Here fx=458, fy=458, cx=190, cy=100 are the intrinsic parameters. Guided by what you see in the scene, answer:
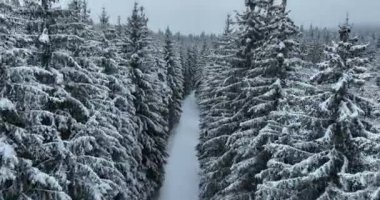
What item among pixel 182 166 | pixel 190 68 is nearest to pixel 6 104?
pixel 182 166

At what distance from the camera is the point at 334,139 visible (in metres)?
Result: 14.2

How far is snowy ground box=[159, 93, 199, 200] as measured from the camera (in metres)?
40.7

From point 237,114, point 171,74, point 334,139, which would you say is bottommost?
point 171,74

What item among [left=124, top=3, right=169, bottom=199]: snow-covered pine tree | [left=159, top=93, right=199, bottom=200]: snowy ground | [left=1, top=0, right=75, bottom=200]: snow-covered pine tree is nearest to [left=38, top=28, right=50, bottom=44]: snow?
[left=1, top=0, right=75, bottom=200]: snow-covered pine tree

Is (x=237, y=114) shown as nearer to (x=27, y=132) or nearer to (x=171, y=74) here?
(x=27, y=132)

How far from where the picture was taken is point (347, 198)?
512 inches

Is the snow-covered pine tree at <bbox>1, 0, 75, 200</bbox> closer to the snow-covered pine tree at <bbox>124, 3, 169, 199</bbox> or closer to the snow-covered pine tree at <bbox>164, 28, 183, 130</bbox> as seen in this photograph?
the snow-covered pine tree at <bbox>124, 3, 169, 199</bbox>

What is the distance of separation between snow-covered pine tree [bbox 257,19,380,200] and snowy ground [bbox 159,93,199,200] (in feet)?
84.0

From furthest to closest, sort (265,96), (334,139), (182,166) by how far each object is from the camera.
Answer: (182,166) → (265,96) → (334,139)

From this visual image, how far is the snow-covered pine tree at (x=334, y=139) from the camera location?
44.4ft

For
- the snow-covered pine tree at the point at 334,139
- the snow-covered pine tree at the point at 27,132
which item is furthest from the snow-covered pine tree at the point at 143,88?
the snow-covered pine tree at the point at 334,139

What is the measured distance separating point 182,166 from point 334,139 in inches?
1380

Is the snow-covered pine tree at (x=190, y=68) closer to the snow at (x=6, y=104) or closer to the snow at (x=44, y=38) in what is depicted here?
the snow at (x=44, y=38)

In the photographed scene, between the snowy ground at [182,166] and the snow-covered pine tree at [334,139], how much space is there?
2560 cm
